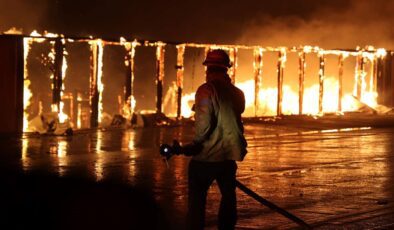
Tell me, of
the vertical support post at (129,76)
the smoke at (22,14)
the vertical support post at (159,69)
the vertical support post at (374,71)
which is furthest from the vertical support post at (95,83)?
the vertical support post at (374,71)

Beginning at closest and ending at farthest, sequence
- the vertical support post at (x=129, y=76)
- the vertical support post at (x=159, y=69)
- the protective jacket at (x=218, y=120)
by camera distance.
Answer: the protective jacket at (x=218, y=120)
the vertical support post at (x=129, y=76)
the vertical support post at (x=159, y=69)

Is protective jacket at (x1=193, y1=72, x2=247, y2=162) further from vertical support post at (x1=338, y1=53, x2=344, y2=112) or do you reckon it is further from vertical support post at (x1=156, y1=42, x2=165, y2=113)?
vertical support post at (x1=338, y1=53, x2=344, y2=112)

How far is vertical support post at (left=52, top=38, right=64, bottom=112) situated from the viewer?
74.1ft

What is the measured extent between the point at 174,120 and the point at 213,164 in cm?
1824

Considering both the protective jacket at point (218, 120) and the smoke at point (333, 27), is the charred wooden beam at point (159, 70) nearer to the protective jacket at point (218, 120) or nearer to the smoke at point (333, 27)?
the smoke at point (333, 27)

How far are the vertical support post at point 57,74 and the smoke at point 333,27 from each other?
15.0 metres

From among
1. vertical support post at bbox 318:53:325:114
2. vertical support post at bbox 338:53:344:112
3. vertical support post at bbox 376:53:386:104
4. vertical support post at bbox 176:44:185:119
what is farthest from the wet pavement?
vertical support post at bbox 376:53:386:104

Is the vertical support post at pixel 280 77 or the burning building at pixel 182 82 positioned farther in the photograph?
the vertical support post at pixel 280 77

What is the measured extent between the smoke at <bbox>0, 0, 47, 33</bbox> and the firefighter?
27.6 m

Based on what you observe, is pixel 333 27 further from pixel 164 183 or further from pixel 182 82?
pixel 164 183

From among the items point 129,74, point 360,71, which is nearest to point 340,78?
point 360,71

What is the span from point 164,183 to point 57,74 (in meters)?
10.8

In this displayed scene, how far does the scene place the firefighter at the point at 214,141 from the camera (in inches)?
298

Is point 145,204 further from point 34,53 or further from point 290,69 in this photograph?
point 290,69
